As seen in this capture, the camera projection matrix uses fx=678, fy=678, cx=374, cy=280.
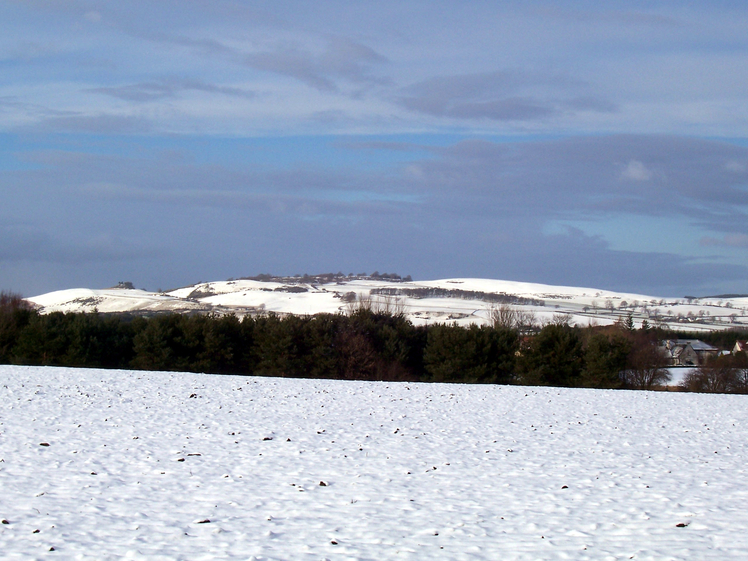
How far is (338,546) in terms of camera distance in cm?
688

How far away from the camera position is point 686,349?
307ft

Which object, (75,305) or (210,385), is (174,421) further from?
(75,305)

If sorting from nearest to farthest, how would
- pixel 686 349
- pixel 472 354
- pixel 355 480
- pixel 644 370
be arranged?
pixel 355 480
pixel 472 354
pixel 644 370
pixel 686 349

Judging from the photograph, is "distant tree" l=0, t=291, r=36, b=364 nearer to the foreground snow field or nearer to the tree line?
the tree line

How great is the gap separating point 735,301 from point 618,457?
158m

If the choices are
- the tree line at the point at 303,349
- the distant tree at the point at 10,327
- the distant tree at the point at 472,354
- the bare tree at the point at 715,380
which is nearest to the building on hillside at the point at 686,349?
the bare tree at the point at 715,380

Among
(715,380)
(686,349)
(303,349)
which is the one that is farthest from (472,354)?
(686,349)

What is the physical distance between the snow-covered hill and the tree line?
58.0 m

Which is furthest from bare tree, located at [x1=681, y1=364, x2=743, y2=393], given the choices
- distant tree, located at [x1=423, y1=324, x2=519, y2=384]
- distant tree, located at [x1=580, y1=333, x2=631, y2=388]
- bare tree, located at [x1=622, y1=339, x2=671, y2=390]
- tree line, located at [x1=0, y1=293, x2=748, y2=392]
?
distant tree, located at [x1=423, y1=324, x2=519, y2=384]

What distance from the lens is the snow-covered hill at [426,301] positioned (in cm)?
11081

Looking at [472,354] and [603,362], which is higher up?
[472,354]

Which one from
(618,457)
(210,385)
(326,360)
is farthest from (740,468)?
(326,360)

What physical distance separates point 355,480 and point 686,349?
94598mm

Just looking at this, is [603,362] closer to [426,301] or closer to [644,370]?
[644,370]
